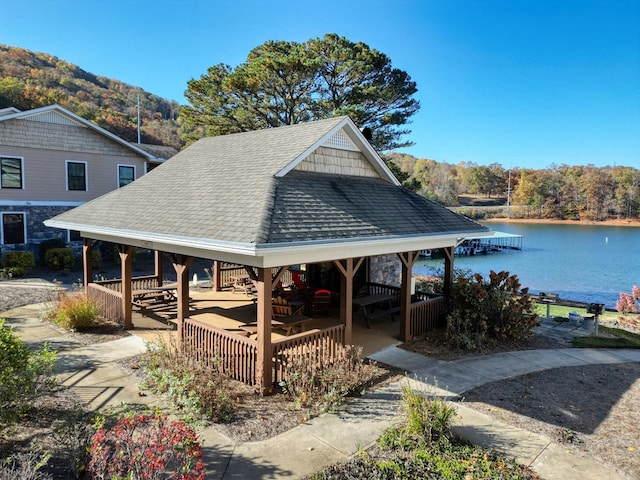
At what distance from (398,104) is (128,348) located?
20581 mm

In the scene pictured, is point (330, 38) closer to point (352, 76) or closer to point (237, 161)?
point (352, 76)

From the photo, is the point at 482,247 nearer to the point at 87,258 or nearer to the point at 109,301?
the point at 87,258

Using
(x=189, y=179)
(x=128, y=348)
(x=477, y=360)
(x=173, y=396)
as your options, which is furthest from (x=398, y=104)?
(x=173, y=396)

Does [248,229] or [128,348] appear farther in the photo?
[128,348]

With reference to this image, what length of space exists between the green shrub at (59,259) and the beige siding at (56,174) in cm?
290

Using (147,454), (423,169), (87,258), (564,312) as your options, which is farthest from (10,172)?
(423,169)

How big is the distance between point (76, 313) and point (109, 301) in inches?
40.9

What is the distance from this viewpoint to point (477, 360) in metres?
9.02

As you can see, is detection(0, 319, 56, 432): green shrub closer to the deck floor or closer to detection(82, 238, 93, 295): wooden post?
the deck floor

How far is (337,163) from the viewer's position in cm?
1111

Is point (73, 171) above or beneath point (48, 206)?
above

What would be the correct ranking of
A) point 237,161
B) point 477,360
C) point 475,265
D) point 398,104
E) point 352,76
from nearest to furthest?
point 477,360 < point 237,161 < point 352,76 < point 398,104 < point 475,265

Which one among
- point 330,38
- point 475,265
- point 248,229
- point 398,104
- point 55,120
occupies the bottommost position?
point 475,265

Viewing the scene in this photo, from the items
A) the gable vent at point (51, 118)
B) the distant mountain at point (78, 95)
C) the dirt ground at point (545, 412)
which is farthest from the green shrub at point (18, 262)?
the distant mountain at point (78, 95)
